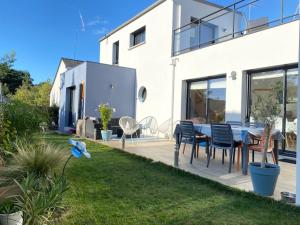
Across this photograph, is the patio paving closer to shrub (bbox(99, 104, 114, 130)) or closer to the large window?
the large window

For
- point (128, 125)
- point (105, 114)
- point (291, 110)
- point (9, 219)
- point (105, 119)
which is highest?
point (291, 110)

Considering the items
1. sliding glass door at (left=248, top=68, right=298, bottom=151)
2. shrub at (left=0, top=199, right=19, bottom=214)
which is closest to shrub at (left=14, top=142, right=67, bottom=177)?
shrub at (left=0, top=199, right=19, bottom=214)

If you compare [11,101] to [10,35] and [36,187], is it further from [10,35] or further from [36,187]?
[10,35]

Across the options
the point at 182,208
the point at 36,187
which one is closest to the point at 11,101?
the point at 36,187

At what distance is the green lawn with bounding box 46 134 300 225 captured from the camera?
2.96 m

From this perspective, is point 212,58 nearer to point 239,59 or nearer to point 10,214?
point 239,59

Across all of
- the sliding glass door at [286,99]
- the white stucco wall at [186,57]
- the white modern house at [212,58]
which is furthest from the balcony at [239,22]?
the sliding glass door at [286,99]

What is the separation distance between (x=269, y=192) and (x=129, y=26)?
12.6 metres

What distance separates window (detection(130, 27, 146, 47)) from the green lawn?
33.1 ft

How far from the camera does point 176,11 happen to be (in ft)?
36.1

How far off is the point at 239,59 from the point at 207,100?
6.79 ft

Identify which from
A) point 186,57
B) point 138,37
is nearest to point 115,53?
point 138,37

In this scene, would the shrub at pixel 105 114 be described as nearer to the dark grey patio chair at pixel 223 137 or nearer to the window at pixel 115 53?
the dark grey patio chair at pixel 223 137

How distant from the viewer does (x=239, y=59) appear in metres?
8.10
